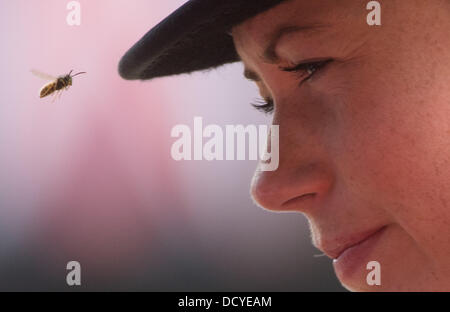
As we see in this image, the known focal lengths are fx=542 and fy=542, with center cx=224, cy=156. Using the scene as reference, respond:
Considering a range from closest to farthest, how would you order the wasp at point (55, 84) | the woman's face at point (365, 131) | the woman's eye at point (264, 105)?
the woman's face at point (365, 131)
the woman's eye at point (264, 105)
the wasp at point (55, 84)

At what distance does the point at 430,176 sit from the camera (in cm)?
57

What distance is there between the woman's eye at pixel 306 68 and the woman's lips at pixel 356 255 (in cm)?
20

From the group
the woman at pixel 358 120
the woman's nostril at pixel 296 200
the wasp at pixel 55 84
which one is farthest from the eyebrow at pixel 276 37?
the wasp at pixel 55 84

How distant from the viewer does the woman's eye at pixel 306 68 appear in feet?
2.12

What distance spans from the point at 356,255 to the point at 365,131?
0.15 m

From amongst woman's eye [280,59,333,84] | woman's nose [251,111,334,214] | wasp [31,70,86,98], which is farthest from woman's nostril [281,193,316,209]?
wasp [31,70,86,98]

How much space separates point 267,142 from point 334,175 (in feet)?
0.49

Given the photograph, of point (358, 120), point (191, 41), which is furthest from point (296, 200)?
point (191, 41)

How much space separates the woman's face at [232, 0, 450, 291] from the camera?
0.57m

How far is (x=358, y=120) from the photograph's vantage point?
0.60 meters

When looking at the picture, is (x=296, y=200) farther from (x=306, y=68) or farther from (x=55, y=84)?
(x=55, y=84)

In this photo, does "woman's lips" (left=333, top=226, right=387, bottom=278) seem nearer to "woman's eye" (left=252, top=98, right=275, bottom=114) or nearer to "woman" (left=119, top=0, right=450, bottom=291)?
"woman" (left=119, top=0, right=450, bottom=291)

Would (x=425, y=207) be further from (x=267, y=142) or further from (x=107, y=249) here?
(x=107, y=249)

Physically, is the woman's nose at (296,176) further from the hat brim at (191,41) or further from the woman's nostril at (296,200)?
the hat brim at (191,41)
